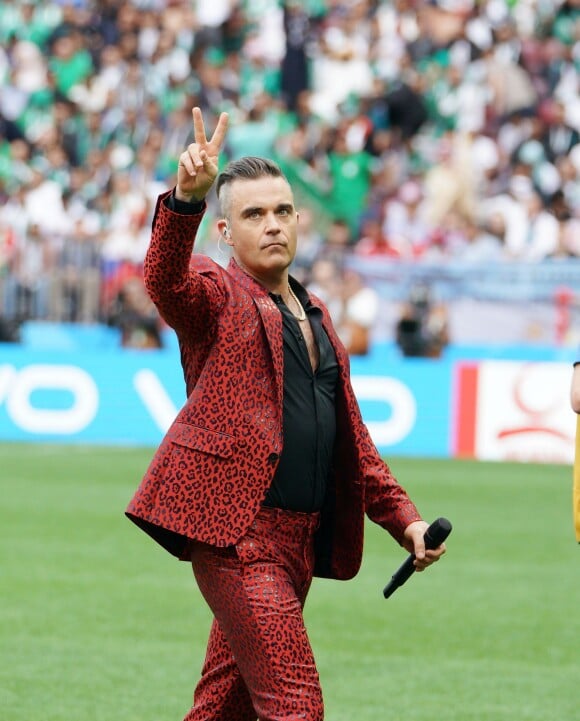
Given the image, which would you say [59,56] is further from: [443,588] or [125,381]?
[443,588]

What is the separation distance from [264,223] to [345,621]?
480 cm

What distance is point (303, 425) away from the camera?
4664mm

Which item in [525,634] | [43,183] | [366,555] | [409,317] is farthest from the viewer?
[43,183]

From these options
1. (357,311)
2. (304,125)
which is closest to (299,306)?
(357,311)

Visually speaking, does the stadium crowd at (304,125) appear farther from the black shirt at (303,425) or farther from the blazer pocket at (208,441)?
the blazer pocket at (208,441)

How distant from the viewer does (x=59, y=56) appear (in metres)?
23.5

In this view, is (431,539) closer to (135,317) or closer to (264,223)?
(264,223)

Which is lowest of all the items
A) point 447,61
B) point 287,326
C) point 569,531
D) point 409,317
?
point 569,531

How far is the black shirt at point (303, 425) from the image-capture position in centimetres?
462

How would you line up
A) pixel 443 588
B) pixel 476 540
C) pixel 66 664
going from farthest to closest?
1. pixel 476 540
2. pixel 443 588
3. pixel 66 664

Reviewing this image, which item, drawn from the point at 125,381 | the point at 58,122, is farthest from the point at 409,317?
the point at 58,122

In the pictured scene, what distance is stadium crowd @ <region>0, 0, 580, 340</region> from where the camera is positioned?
19.3 metres

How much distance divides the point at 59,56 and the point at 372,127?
5.24 m

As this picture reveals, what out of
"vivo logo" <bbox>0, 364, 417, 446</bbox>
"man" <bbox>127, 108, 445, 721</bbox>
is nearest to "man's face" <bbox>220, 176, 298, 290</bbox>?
"man" <bbox>127, 108, 445, 721</bbox>
